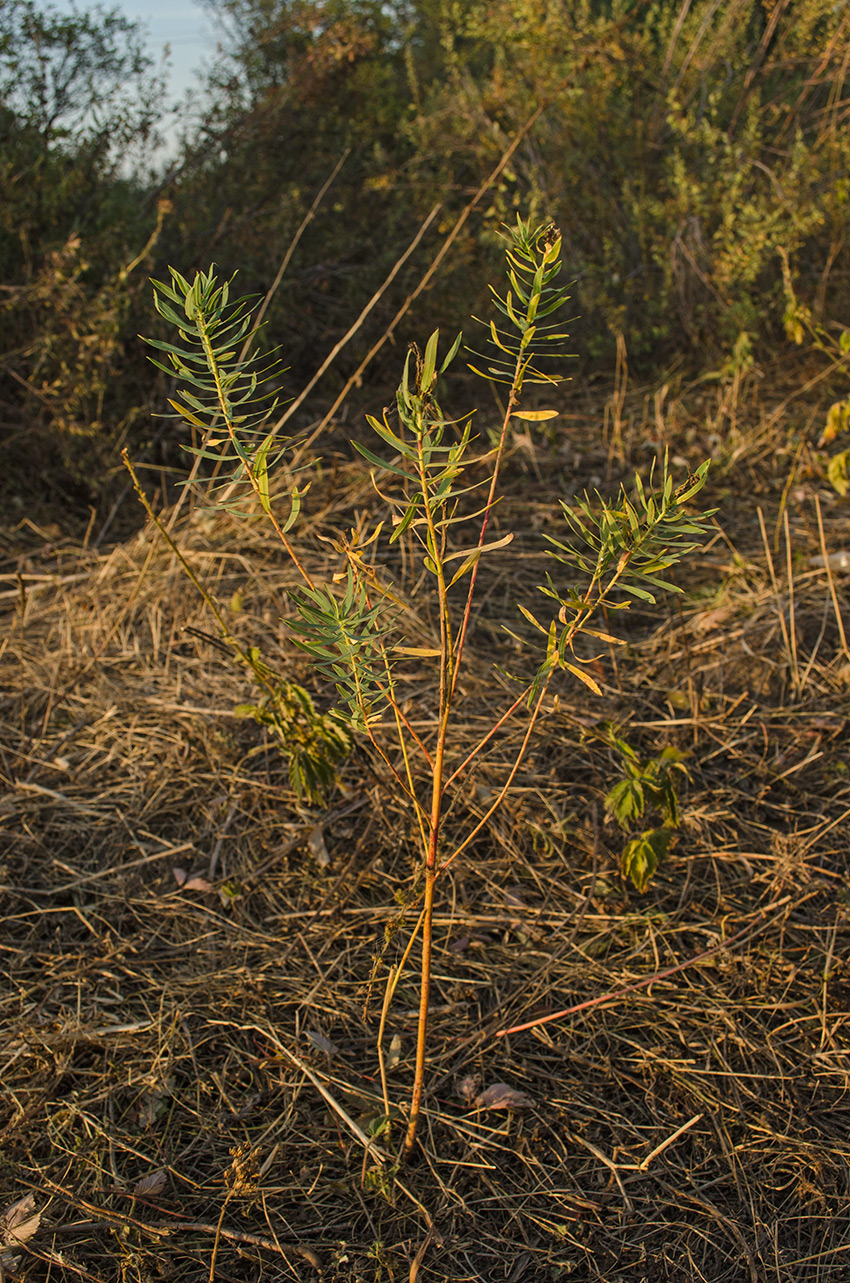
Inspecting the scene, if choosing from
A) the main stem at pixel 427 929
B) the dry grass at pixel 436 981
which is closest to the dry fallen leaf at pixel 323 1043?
the dry grass at pixel 436 981

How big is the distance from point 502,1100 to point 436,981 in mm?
267

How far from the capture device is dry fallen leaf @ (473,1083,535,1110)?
4.99 feet

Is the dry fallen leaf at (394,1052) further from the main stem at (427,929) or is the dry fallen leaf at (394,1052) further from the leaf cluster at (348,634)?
the leaf cluster at (348,634)

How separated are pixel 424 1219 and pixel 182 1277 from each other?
346mm

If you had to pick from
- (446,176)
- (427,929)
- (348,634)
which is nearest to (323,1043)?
(427,929)

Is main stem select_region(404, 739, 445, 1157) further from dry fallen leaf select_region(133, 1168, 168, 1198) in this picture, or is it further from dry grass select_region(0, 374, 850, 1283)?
dry fallen leaf select_region(133, 1168, 168, 1198)

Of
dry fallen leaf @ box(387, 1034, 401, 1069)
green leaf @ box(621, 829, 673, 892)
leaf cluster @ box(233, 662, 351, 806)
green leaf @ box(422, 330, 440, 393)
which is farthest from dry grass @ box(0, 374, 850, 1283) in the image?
green leaf @ box(422, 330, 440, 393)

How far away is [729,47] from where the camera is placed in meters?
4.08

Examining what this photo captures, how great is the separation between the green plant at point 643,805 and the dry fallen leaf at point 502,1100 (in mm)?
448

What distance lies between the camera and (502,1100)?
152cm

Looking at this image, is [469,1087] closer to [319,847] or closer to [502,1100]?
[502,1100]

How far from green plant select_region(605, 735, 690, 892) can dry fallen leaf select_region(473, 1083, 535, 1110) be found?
0.45 metres

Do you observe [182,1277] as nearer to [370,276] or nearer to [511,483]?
[511,483]

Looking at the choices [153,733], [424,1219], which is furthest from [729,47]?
[424,1219]
